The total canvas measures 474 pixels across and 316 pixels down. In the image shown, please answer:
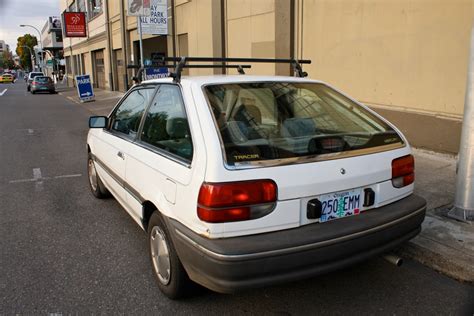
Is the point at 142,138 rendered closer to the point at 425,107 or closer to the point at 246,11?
the point at 425,107

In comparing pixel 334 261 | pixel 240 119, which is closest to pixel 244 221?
pixel 334 261

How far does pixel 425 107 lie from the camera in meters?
6.89

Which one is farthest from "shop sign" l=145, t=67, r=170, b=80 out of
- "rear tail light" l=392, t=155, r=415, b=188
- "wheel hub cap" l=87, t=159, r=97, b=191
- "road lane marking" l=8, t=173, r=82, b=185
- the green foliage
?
the green foliage

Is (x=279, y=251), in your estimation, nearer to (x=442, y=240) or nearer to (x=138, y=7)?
(x=442, y=240)

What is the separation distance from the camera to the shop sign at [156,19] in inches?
461

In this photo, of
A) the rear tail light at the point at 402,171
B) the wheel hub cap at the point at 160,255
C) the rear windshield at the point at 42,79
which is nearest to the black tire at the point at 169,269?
the wheel hub cap at the point at 160,255

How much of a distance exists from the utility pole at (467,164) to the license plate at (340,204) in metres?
1.85

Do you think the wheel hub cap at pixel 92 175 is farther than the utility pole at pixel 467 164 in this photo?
Yes

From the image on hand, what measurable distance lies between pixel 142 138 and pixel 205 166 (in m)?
1.23

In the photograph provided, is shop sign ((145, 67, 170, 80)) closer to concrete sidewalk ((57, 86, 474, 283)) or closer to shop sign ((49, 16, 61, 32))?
concrete sidewalk ((57, 86, 474, 283))

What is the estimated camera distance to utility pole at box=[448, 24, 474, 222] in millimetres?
3957

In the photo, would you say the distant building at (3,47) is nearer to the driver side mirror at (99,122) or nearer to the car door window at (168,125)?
the driver side mirror at (99,122)

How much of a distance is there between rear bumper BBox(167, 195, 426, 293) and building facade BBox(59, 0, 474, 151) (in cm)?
319

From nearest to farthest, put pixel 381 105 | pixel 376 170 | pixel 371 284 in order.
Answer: pixel 376 170 → pixel 371 284 → pixel 381 105
